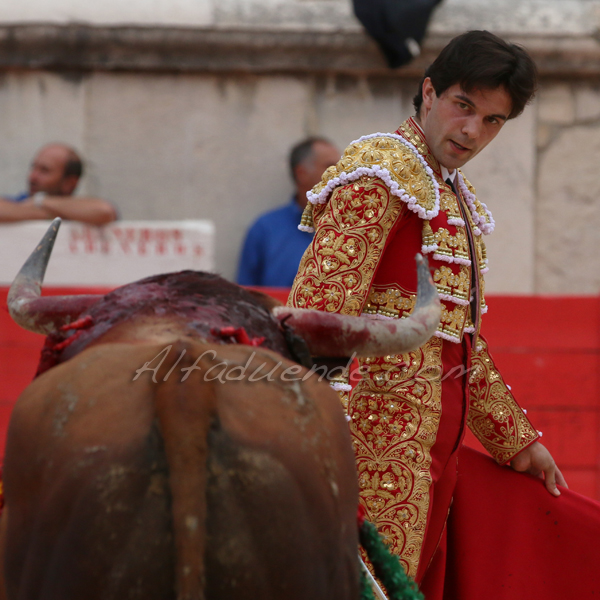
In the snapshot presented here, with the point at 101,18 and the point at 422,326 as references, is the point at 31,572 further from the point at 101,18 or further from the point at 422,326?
the point at 101,18

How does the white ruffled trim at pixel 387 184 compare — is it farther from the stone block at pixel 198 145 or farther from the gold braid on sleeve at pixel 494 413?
the stone block at pixel 198 145

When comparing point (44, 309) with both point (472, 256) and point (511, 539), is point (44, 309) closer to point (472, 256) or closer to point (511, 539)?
point (472, 256)

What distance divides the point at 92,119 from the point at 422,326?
4.36 metres

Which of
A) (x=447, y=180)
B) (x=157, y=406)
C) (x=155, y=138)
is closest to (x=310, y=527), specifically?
(x=157, y=406)

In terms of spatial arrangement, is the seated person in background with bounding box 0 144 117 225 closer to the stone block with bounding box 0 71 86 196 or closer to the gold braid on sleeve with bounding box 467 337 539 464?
the stone block with bounding box 0 71 86 196

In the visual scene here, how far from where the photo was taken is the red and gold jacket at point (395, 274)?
2.00 m

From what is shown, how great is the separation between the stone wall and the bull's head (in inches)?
154

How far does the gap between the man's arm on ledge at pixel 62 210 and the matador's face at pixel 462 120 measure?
9.24 feet

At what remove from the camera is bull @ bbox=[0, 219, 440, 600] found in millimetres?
1171

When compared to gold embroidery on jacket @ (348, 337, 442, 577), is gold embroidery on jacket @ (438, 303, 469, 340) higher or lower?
higher

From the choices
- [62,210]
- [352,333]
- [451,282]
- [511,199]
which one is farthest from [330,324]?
[511,199]

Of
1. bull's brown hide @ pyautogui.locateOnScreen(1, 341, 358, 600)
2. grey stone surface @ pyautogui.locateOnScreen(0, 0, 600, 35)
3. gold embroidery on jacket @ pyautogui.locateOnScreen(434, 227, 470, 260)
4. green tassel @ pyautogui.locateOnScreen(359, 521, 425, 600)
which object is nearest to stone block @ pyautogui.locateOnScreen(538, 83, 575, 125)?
grey stone surface @ pyautogui.locateOnScreen(0, 0, 600, 35)

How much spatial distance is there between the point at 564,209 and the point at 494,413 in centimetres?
365

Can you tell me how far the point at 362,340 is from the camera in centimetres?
157
